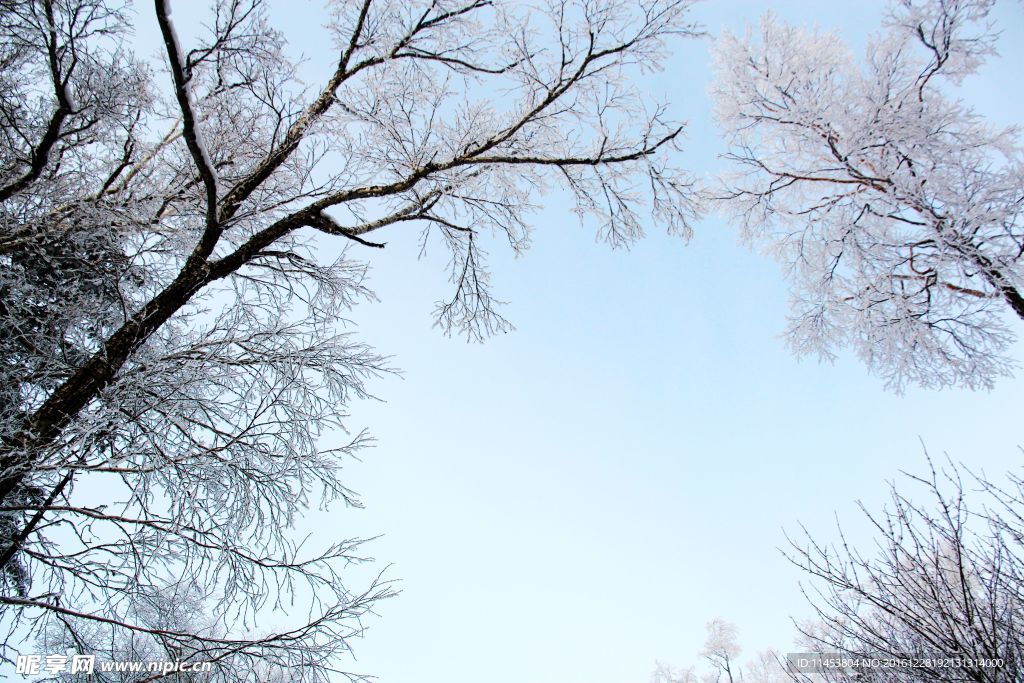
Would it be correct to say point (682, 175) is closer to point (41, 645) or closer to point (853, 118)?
point (853, 118)

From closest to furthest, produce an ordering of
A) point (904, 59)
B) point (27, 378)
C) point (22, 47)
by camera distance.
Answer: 1. point (27, 378)
2. point (22, 47)
3. point (904, 59)

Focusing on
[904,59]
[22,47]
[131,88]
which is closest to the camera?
[22,47]

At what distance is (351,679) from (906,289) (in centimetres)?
→ 732

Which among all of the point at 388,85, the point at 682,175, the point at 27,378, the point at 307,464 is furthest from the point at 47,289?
the point at 682,175

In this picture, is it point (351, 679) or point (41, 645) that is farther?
point (41, 645)

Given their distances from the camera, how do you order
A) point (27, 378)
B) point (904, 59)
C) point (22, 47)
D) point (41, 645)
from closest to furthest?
point (27, 378) < point (22, 47) < point (41, 645) < point (904, 59)

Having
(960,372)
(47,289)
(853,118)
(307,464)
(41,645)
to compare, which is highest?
(853,118)

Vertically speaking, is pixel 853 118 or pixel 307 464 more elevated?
pixel 853 118

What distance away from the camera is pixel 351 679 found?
12.2 feet

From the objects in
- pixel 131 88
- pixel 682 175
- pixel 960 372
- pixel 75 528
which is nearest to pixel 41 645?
pixel 75 528

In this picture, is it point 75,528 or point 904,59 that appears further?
point 904,59

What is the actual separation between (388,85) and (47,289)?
11.7 ft

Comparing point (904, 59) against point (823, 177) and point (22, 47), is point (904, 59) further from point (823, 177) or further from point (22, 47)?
point (22, 47)

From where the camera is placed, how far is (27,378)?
12.2 ft
